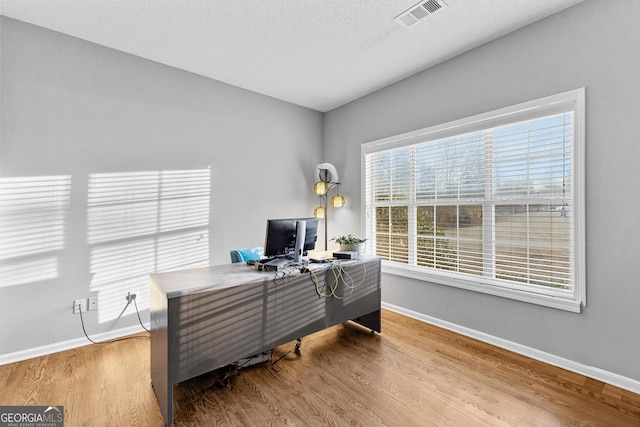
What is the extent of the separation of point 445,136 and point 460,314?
5.88ft

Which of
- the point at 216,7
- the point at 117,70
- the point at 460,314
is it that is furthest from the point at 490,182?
the point at 117,70

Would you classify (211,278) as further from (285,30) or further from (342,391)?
(285,30)

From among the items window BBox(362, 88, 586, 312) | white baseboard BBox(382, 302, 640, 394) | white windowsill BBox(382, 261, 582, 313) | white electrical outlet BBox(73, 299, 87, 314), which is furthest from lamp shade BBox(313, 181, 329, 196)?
white electrical outlet BBox(73, 299, 87, 314)

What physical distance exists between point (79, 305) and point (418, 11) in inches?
148

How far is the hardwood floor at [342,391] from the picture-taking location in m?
1.73

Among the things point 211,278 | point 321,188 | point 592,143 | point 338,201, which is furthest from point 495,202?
point 211,278

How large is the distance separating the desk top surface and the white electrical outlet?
1161 mm

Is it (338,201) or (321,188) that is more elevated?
(321,188)

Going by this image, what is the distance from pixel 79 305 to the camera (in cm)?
261

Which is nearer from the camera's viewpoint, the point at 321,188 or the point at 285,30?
the point at 285,30

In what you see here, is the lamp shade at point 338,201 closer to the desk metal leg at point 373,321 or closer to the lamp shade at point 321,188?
the lamp shade at point 321,188

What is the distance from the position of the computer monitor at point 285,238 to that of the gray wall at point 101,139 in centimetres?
134

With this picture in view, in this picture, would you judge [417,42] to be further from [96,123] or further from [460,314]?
[96,123]

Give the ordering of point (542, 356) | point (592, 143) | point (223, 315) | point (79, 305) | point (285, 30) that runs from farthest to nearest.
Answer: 1. point (79, 305)
2. point (285, 30)
3. point (542, 356)
4. point (592, 143)
5. point (223, 315)
